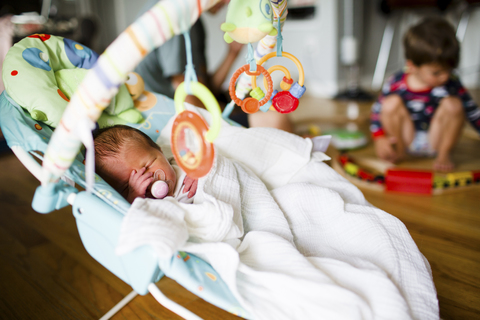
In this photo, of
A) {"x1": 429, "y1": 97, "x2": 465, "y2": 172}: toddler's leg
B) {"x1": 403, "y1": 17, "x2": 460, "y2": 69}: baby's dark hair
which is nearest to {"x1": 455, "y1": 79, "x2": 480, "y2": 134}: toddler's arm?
{"x1": 429, "y1": 97, "x2": 465, "y2": 172}: toddler's leg

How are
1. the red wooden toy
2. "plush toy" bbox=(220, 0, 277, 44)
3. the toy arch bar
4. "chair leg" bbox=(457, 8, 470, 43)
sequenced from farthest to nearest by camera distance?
1. "chair leg" bbox=(457, 8, 470, 43)
2. the red wooden toy
3. "plush toy" bbox=(220, 0, 277, 44)
4. the toy arch bar

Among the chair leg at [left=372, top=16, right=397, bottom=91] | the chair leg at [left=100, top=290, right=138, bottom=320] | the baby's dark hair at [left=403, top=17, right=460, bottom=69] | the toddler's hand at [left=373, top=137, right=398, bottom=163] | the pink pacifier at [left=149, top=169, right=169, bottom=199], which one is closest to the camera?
the pink pacifier at [left=149, top=169, right=169, bottom=199]

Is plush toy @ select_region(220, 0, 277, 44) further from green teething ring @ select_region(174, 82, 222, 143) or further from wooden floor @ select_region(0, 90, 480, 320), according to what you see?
wooden floor @ select_region(0, 90, 480, 320)

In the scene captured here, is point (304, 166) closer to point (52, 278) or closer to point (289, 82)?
point (289, 82)

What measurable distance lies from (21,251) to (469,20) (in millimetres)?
3532

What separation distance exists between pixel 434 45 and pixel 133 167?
1.42m

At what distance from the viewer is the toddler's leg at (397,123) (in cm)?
171

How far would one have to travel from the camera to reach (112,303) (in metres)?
0.96

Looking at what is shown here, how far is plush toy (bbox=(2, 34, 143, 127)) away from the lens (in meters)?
0.74

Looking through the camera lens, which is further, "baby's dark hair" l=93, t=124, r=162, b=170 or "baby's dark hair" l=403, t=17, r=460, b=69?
"baby's dark hair" l=403, t=17, r=460, b=69

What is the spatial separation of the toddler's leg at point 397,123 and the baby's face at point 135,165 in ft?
4.15

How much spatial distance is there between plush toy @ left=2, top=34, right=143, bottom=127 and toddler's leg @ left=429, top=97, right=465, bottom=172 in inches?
55.2

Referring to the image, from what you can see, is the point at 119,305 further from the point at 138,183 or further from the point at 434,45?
the point at 434,45

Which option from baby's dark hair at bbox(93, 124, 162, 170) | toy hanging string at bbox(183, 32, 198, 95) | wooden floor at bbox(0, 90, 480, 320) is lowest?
wooden floor at bbox(0, 90, 480, 320)
